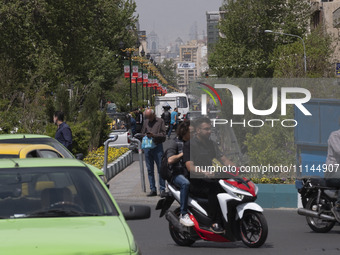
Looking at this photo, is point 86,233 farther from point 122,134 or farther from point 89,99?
point 122,134

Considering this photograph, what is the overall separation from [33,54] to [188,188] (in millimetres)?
37372

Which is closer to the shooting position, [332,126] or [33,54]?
[332,126]

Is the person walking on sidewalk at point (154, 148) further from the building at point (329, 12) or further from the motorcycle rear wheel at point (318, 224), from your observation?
the building at point (329, 12)

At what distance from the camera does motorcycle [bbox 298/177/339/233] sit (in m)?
12.7

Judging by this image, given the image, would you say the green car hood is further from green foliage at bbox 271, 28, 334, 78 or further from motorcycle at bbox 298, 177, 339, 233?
green foliage at bbox 271, 28, 334, 78

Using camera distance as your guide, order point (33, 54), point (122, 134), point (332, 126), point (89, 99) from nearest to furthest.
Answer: point (332, 126) → point (89, 99) → point (122, 134) → point (33, 54)

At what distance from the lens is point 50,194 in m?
7.41

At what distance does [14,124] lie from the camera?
88.9 ft

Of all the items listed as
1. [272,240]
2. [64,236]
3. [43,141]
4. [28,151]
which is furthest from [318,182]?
[64,236]

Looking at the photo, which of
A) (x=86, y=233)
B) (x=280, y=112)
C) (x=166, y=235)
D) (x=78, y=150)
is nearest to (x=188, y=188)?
(x=166, y=235)

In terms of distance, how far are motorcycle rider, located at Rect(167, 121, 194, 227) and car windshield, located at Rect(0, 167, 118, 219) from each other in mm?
3950

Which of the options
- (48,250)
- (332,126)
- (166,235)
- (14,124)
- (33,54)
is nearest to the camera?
(48,250)

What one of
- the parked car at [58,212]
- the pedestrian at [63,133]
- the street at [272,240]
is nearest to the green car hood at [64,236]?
the parked car at [58,212]

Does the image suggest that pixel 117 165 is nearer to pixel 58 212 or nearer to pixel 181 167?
pixel 181 167
